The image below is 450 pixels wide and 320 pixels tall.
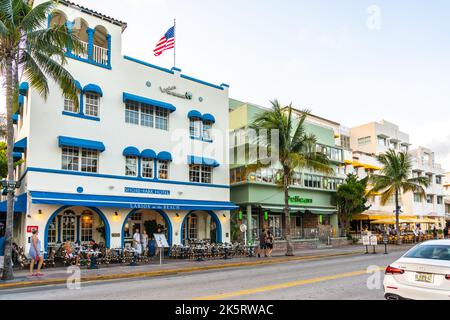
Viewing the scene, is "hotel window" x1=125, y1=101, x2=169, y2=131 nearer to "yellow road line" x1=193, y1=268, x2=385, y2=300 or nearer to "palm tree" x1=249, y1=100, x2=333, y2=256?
"palm tree" x1=249, y1=100, x2=333, y2=256

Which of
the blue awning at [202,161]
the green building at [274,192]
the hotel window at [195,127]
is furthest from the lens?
the green building at [274,192]

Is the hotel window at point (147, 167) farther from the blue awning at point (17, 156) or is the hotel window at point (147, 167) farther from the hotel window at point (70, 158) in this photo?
the blue awning at point (17, 156)

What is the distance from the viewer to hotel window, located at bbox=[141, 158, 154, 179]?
24297 millimetres

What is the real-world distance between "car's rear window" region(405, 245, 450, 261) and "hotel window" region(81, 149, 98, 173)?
17472mm

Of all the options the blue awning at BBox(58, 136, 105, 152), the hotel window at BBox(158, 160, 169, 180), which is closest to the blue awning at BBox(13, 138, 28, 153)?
the blue awning at BBox(58, 136, 105, 152)

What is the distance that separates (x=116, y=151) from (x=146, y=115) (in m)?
3.23

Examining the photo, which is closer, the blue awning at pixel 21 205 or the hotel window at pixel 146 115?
the blue awning at pixel 21 205

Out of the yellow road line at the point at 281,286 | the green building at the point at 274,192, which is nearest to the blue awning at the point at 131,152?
the green building at the point at 274,192

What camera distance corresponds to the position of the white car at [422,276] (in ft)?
24.5

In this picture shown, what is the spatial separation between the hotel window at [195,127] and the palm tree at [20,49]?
38.3ft

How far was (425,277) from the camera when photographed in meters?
7.68

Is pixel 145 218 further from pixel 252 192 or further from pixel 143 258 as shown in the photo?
pixel 252 192

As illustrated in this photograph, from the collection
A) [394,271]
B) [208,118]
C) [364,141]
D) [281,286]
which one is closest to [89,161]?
[208,118]

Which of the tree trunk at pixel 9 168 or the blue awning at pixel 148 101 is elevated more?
the blue awning at pixel 148 101
